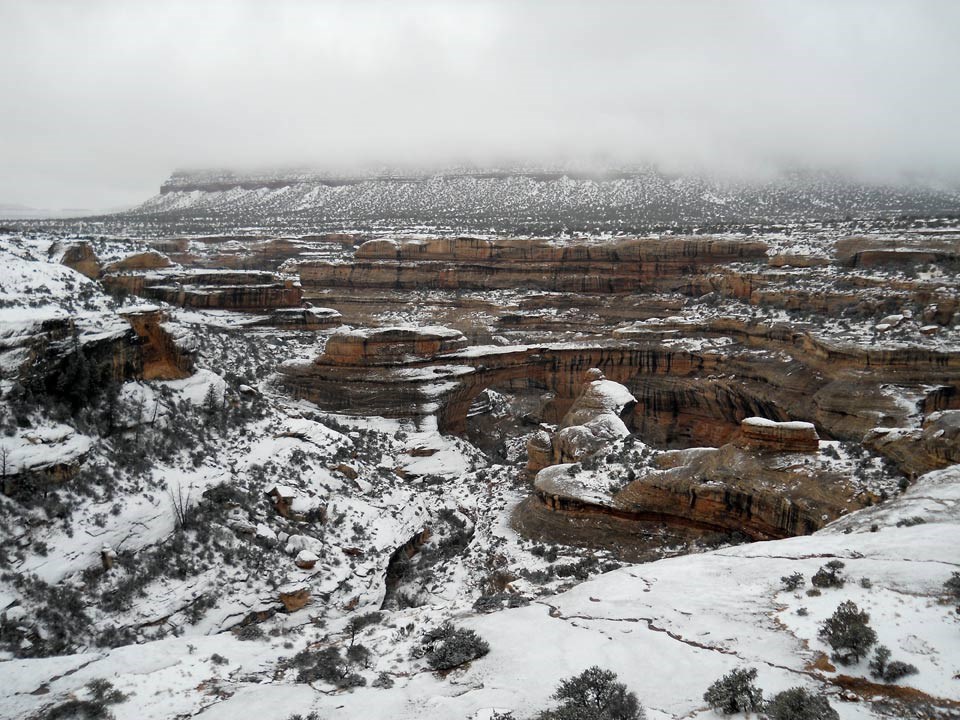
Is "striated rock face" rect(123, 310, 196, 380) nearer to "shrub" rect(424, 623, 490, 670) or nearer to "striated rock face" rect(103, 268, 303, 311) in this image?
"striated rock face" rect(103, 268, 303, 311)

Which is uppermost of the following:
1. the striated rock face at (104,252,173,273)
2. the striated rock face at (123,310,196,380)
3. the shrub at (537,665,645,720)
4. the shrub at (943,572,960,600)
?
the striated rock face at (104,252,173,273)

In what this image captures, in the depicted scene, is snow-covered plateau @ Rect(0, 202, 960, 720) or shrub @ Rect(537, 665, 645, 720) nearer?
shrub @ Rect(537, 665, 645, 720)

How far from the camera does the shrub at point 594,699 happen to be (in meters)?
6.62

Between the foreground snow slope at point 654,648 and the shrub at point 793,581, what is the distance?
14 centimetres

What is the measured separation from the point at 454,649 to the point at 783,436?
36.0 ft

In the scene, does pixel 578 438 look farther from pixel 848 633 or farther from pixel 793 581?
pixel 848 633

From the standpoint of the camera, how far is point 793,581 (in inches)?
350

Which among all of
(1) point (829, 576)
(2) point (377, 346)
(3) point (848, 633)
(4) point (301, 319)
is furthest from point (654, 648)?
(4) point (301, 319)

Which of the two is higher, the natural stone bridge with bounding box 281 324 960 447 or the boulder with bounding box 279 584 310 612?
the natural stone bridge with bounding box 281 324 960 447

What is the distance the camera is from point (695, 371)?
33656 millimetres

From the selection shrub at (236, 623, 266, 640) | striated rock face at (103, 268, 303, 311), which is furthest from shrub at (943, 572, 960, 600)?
striated rock face at (103, 268, 303, 311)

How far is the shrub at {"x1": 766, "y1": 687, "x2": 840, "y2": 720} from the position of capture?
577 centimetres

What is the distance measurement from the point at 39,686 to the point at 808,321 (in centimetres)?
3436

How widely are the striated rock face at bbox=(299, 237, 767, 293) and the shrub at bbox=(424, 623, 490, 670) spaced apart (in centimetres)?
3885
